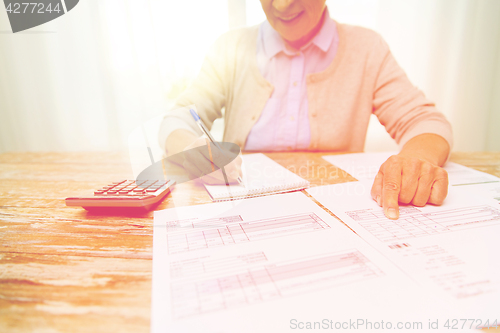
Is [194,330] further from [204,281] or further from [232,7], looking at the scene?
[232,7]

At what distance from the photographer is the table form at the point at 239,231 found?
1.14 ft

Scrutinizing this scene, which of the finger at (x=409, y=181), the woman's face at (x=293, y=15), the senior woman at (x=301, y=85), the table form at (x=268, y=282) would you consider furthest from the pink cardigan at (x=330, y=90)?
the table form at (x=268, y=282)

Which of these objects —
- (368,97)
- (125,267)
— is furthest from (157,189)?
(368,97)

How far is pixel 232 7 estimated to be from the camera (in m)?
1.15

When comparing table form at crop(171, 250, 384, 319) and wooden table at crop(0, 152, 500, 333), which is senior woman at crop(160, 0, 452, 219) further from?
table form at crop(171, 250, 384, 319)

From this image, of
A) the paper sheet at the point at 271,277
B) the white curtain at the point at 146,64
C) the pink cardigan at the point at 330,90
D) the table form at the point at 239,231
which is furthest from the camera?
the white curtain at the point at 146,64

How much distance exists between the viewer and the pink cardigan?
914 mm

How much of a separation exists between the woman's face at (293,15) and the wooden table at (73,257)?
19.2 inches

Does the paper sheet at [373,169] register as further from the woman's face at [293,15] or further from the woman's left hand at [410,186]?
the woman's face at [293,15]

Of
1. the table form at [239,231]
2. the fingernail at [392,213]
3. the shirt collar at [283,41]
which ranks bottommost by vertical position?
the fingernail at [392,213]

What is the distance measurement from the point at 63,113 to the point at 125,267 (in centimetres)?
176

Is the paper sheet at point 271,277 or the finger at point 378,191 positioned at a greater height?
the paper sheet at point 271,277

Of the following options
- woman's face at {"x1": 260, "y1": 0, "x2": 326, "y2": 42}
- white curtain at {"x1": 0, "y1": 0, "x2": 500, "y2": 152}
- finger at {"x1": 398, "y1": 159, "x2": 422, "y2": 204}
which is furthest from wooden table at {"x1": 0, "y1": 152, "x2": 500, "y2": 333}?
white curtain at {"x1": 0, "y1": 0, "x2": 500, "y2": 152}

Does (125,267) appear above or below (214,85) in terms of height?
below
